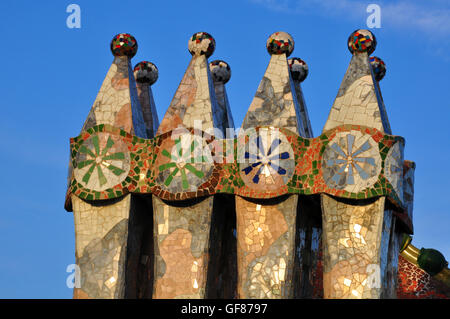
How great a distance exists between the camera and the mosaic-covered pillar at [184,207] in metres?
15.3

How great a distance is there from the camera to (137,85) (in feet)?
59.6

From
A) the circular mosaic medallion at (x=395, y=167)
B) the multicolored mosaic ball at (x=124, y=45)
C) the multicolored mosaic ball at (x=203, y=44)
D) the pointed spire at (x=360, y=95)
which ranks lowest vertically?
the circular mosaic medallion at (x=395, y=167)

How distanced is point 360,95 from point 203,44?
288cm

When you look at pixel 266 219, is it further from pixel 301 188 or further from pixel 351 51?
pixel 351 51

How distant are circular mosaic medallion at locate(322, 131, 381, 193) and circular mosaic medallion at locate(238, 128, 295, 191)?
61cm

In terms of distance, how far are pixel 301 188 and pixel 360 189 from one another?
3.06 ft

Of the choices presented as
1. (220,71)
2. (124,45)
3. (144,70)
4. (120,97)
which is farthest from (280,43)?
(144,70)

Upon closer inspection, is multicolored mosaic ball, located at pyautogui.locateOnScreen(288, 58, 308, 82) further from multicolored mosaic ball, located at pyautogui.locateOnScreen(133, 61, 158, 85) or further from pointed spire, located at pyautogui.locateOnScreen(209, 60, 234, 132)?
multicolored mosaic ball, located at pyautogui.locateOnScreen(133, 61, 158, 85)

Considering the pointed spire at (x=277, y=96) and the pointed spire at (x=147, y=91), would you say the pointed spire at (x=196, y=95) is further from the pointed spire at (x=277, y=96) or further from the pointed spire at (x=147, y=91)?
the pointed spire at (x=147, y=91)

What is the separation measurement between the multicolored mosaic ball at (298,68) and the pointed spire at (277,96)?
1.21 m

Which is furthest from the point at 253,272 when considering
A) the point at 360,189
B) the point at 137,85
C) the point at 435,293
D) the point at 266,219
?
the point at 435,293

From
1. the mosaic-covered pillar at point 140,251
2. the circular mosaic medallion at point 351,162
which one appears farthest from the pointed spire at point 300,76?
the mosaic-covered pillar at point 140,251

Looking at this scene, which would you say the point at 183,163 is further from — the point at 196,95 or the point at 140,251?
the point at 140,251
